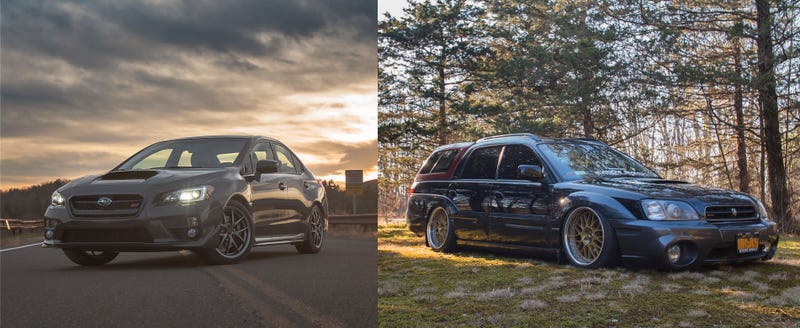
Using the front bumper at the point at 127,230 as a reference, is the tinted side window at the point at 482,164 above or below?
above

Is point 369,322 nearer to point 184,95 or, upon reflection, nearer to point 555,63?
point 184,95

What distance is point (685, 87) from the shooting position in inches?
531

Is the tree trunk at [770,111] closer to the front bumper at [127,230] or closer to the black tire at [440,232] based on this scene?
the black tire at [440,232]

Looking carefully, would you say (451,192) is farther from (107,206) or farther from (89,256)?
(107,206)

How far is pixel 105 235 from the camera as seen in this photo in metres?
2.50

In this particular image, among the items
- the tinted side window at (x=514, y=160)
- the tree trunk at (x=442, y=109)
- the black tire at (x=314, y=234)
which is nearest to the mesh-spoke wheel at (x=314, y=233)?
the black tire at (x=314, y=234)

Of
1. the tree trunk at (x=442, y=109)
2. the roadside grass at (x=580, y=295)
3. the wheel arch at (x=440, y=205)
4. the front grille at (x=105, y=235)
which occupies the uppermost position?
the tree trunk at (x=442, y=109)

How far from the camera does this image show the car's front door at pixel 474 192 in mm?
6590

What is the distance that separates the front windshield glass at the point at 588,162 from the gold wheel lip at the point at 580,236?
1.33 feet

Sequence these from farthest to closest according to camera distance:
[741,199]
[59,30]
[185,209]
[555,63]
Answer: [555,63] < [741,199] < [59,30] < [185,209]

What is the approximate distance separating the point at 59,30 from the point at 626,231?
3.76 m

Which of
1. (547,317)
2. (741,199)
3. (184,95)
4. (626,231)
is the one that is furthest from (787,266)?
(184,95)

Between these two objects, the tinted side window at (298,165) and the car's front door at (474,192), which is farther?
the car's front door at (474,192)

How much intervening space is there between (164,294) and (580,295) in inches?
95.4
